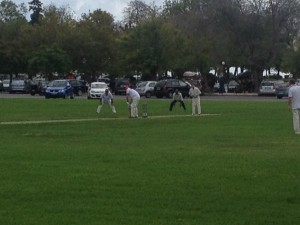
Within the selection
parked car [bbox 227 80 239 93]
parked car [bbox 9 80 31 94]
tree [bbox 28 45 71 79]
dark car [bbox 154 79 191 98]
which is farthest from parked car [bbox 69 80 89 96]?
parked car [bbox 227 80 239 93]

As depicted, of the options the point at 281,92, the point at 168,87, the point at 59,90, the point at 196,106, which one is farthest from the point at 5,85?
the point at 196,106

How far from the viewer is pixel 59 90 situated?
6825 cm

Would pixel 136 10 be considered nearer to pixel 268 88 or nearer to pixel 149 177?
pixel 268 88

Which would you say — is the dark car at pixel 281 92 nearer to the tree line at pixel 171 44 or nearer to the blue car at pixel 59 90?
the tree line at pixel 171 44

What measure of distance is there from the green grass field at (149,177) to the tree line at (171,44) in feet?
182

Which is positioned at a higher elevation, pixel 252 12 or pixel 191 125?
pixel 252 12

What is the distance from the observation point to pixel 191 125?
3372 centimetres

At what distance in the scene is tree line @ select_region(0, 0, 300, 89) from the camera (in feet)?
279

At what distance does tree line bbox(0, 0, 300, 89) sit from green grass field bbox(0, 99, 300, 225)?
182 ft

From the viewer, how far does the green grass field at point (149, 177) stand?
1166cm

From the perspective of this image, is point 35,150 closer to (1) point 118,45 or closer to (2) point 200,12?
(1) point 118,45

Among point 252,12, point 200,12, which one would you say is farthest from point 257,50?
point 200,12

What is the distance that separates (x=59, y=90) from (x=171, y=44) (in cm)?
1836

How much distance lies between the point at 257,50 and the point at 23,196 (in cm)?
7692
